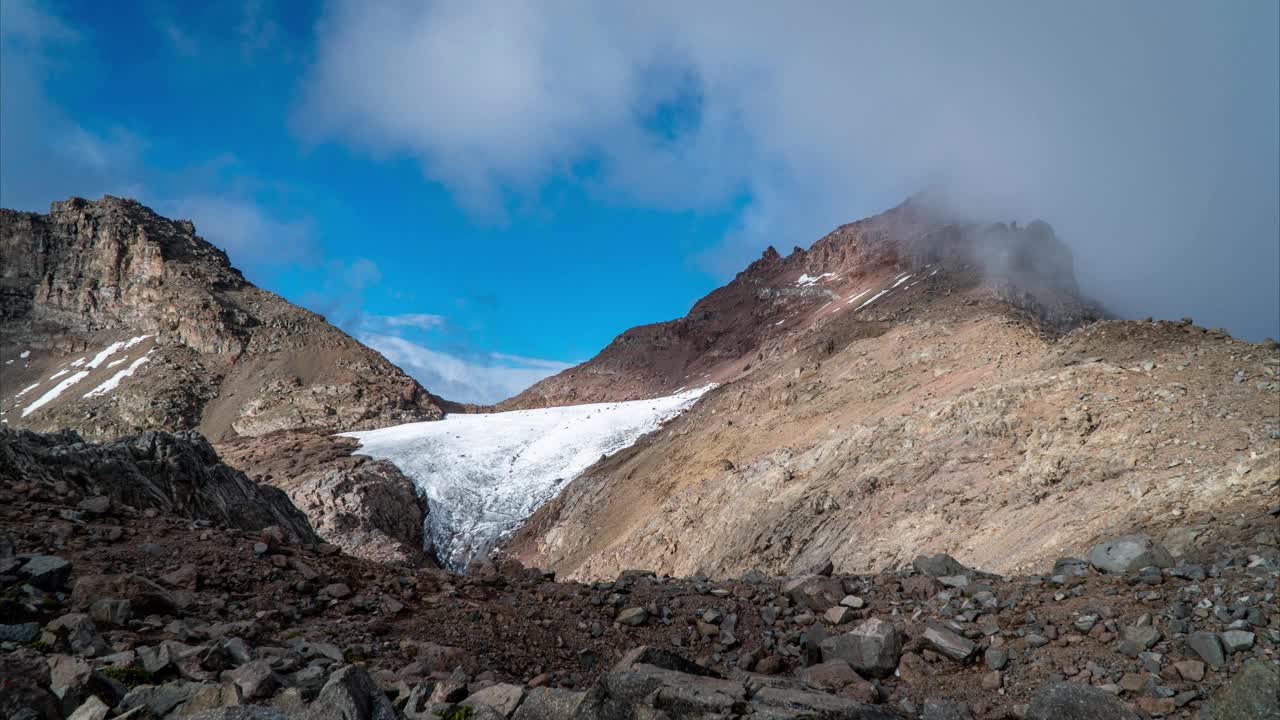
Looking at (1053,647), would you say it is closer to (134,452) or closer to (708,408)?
(134,452)

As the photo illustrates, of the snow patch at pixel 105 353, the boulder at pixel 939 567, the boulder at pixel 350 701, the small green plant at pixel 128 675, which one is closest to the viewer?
the boulder at pixel 350 701

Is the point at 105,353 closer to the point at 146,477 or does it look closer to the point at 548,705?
the point at 146,477

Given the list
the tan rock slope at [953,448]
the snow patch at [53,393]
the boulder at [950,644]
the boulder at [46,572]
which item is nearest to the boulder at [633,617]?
the boulder at [950,644]

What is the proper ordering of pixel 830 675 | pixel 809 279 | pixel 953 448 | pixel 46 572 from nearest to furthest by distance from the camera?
pixel 46 572 → pixel 830 675 → pixel 953 448 → pixel 809 279

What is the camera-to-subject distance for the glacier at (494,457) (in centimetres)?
4053

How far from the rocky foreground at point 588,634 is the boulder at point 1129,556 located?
0.04 m

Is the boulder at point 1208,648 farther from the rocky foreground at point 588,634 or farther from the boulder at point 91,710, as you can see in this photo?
the boulder at point 91,710

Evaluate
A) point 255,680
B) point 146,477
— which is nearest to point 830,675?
point 255,680

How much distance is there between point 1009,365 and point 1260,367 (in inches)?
266

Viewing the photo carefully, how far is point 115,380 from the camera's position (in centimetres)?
6562

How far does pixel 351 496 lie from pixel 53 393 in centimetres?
5156

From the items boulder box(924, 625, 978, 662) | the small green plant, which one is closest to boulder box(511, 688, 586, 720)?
the small green plant

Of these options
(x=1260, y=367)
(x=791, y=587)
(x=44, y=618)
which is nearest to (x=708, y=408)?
(x=1260, y=367)

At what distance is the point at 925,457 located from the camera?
1920 cm
